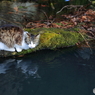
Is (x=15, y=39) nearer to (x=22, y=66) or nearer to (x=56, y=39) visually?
(x=22, y=66)

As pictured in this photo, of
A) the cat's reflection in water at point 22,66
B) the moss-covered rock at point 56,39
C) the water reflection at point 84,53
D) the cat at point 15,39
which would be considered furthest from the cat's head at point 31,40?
the water reflection at point 84,53

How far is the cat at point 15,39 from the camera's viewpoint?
2.81 metres

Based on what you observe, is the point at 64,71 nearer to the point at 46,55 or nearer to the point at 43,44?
the point at 46,55

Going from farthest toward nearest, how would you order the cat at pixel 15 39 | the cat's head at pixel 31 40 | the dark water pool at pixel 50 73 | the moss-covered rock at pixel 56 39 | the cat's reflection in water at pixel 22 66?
→ the moss-covered rock at pixel 56 39
the cat's head at pixel 31 40
the cat at pixel 15 39
the cat's reflection in water at pixel 22 66
the dark water pool at pixel 50 73

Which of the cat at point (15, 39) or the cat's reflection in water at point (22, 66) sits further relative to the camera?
the cat at point (15, 39)

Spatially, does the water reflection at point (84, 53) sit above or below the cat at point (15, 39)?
below

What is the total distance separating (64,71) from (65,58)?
505mm

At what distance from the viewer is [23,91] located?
78.3 inches

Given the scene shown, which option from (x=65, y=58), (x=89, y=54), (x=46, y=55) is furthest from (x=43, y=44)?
(x=89, y=54)

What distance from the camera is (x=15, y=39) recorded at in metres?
2.91

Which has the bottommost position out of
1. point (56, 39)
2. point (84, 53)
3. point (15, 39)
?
point (84, 53)

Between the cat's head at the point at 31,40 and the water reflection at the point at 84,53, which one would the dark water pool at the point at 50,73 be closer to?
the water reflection at the point at 84,53

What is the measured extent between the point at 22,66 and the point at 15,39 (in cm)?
71

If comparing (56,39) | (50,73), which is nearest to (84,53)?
(56,39)
